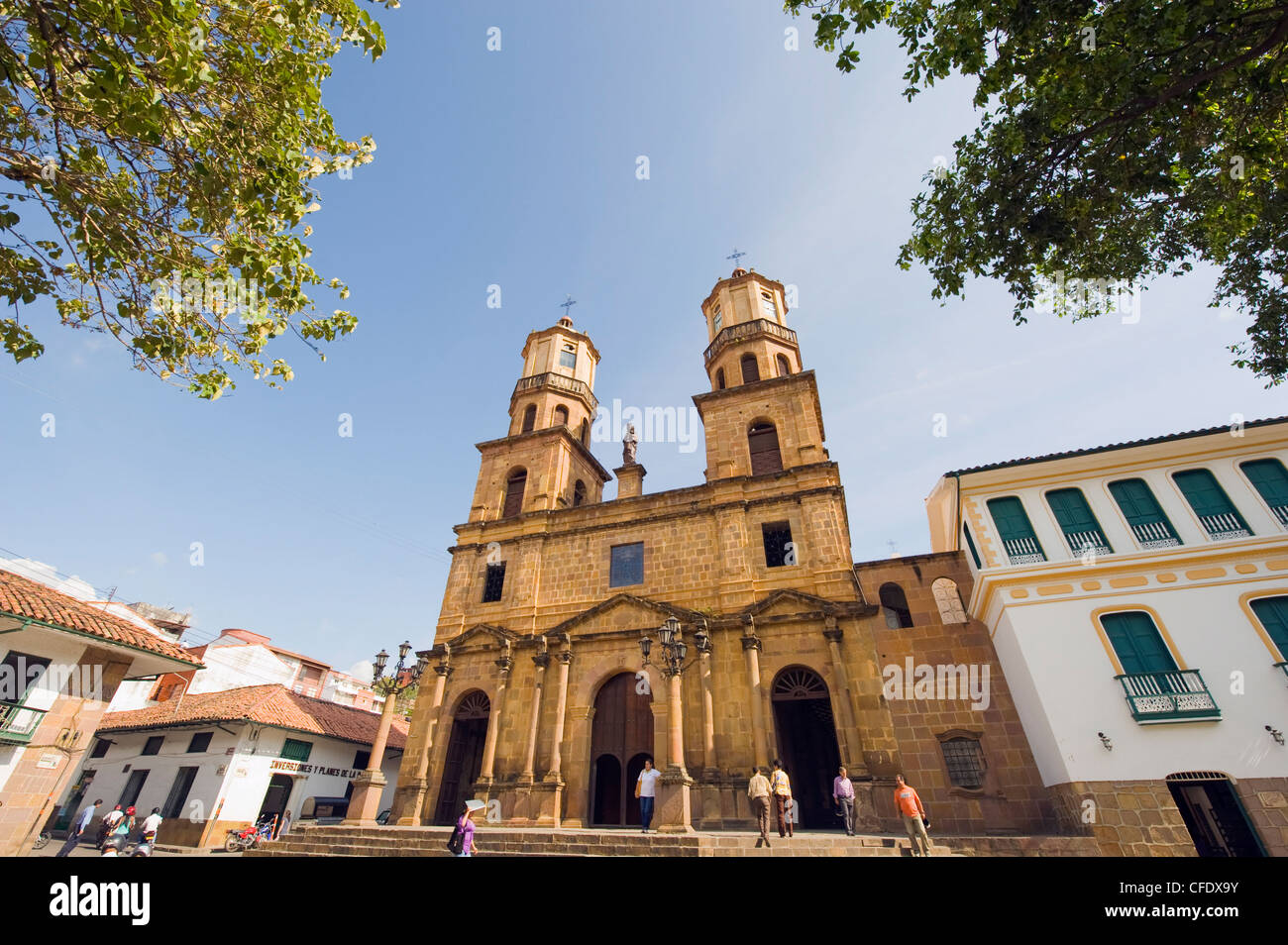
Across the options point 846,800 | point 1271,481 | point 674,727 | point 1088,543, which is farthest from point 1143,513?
point 674,727

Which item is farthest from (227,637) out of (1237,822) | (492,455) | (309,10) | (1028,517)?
(1237,822)

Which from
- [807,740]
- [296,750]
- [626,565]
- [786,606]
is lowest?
[807,740]

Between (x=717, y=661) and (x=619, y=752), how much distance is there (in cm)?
388

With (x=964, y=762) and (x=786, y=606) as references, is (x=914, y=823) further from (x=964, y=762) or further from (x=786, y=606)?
(x=786, y=606)

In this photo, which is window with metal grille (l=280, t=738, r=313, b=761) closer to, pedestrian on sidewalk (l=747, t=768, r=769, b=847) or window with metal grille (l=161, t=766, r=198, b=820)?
window with metal grille (l=161, t=766, r=198, b=820)

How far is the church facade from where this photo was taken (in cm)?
1463

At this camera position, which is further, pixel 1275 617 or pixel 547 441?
pixel 547 441

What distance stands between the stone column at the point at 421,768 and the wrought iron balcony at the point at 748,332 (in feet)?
51.5

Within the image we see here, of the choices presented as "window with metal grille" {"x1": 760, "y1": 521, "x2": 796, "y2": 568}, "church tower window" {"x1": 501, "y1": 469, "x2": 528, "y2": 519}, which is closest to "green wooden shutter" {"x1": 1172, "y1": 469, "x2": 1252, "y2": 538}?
"window with metal grille" {"x1": 760, "y1": 521, "x2": 796, "y2": 568}

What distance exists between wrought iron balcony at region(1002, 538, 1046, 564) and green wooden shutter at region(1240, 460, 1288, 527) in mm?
4957

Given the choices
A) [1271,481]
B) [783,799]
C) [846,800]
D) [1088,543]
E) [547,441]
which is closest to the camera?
[783,799]

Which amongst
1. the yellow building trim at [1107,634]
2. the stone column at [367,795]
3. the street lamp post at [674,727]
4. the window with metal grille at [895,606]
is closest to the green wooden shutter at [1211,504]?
the yellow building trim at [1107,634]

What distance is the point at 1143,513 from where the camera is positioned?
47.2 ft
